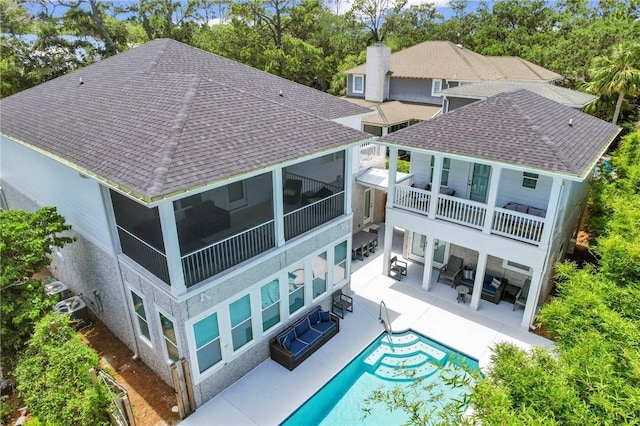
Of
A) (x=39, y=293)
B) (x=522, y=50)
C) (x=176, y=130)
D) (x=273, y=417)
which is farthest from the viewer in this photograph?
(x=522, y=50)

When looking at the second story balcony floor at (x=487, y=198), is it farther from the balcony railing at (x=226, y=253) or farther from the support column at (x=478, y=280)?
the balcony railing at (x=226, y=253)

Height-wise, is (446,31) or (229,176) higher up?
(446,31)

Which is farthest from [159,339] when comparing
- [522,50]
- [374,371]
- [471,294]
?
[522,50]

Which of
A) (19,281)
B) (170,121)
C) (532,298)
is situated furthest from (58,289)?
(532,298)

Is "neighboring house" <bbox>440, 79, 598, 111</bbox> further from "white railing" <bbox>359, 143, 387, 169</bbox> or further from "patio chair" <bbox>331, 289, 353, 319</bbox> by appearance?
"patio chair" <bbox>331, 289, 353, 319</bbox>

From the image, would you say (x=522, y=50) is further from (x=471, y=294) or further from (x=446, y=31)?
(x=471, y=294)

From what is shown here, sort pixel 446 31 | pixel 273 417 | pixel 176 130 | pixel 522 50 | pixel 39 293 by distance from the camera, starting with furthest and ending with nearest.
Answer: pixel 446 31
pixel 522 50
pixel 39 293
pixel 273 417
pixel 176 130

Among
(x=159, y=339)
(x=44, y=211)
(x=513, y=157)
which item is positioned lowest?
(x=159, y=339)

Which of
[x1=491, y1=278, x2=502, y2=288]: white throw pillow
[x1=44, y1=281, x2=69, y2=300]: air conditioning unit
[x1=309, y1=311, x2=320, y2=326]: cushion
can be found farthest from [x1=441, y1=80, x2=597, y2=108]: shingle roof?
[x1=44, y1=281, x2=69, y2=300]: air conditioning unit
